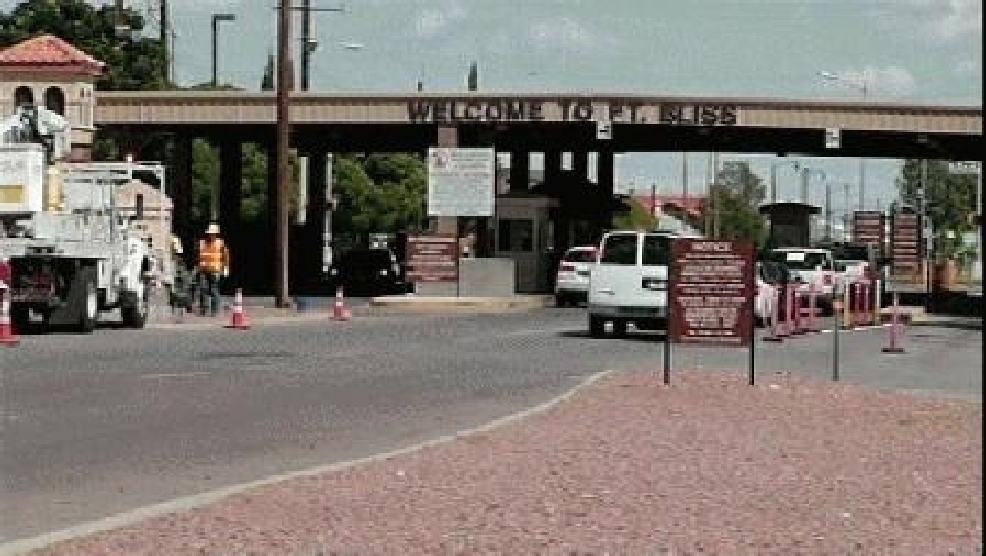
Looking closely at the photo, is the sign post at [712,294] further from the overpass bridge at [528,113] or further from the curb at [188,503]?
the overpass bridge at [528,113]

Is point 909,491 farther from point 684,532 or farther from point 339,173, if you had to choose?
point 339,173

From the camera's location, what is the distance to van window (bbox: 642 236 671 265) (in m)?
32.5

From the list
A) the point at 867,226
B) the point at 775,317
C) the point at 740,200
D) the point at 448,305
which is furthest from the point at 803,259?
the point at 740,200

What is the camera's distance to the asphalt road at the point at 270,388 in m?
13.6

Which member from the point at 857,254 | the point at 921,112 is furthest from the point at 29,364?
the point at 857,254

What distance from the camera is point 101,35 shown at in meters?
79.3

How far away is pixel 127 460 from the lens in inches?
565

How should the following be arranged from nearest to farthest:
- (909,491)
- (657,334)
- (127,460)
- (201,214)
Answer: (909,491) → (127,460) → (657,334) → (201,214)

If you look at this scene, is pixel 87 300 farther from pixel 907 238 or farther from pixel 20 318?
pixel 907 238

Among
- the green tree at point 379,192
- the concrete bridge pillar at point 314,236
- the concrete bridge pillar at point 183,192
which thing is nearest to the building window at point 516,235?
the concrete bridge pillar at point 314,236

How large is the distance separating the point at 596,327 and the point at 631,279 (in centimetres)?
168

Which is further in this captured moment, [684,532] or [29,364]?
[29,364]

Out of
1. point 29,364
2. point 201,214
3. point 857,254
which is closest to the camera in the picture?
point 29,364

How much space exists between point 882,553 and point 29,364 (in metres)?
14.9
